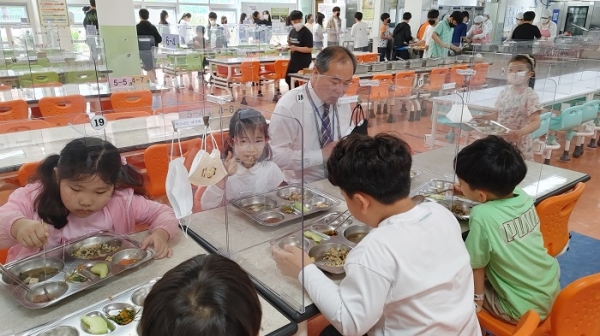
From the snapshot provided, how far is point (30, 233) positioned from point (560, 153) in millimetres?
5137

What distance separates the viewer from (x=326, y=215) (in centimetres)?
179

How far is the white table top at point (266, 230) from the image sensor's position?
1330 mm

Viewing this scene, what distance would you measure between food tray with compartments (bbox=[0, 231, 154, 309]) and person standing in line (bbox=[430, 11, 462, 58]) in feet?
22.8

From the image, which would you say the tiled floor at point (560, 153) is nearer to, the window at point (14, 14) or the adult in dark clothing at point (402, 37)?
the adult in dark clothing at point (402, 37)

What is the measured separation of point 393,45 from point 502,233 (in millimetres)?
8295

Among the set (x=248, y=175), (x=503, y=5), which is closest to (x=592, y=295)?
(x=248, y=175)

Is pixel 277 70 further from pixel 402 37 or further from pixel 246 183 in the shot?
pixel 246 183

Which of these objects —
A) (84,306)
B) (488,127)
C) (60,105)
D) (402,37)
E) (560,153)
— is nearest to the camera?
(84,306)

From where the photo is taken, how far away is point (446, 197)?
202 centimetres

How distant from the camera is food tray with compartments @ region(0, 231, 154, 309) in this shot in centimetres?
124

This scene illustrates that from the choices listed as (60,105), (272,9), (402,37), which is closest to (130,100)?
(60,105)

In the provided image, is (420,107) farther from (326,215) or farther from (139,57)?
(139,57)

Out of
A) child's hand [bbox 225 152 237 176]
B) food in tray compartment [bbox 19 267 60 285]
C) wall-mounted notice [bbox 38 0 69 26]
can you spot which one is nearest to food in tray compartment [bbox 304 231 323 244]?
child's hand [bbox 225 152 237 176]

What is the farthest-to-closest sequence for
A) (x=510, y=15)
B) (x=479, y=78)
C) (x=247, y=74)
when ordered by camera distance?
(x=510, y=15), (x=247, y=74), (x=479, y=78)
